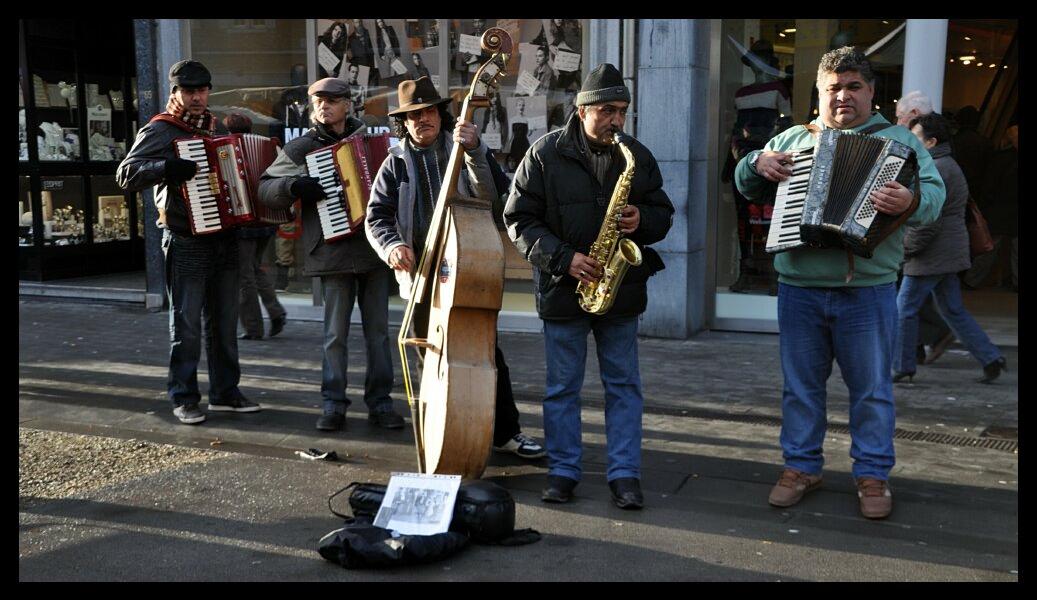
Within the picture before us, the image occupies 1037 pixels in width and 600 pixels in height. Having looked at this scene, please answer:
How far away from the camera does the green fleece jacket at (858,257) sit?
491 centimetres

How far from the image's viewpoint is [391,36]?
34.6 feet

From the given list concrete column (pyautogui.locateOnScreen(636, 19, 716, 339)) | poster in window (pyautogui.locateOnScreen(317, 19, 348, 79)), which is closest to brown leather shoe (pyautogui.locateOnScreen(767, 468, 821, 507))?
concrete column (pyautogui.locateOnScreen(636, 19, 716, 339))

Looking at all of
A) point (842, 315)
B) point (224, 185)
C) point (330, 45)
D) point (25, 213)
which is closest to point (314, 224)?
point (224, 185)

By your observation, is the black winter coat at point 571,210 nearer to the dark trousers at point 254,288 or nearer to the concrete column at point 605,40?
the concrete column at point 605,40

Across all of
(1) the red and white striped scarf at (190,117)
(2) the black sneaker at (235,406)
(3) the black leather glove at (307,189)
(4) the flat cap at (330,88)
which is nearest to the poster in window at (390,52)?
(1) the red and white striped scarf at (190,117)

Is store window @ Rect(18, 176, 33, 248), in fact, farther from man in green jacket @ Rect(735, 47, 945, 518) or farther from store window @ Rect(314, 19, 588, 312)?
man in green jacket @ Rect(735, 47, 945, 518)

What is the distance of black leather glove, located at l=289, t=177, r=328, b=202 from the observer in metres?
6.45

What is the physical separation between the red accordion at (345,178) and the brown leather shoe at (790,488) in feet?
9.28

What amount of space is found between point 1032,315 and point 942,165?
1888 mm

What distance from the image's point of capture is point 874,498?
5016 millimetres

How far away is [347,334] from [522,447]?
1355mm

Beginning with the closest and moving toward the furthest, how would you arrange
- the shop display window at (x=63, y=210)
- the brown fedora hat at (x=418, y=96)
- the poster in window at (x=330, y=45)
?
the brown fedora hat at (x=418, y=96) → the poster in window at (x=330, y=45) → the shop display window at (x=63, y=210)

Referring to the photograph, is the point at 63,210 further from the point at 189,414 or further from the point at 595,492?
the point at 595,492
